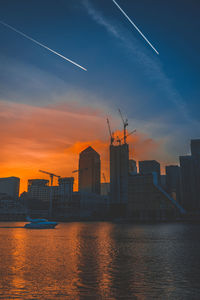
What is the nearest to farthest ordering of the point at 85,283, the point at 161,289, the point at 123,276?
the point at 161,289, the point at 85,283, the point at 123,276

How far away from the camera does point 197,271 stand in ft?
123

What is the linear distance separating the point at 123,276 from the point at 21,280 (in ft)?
43.0

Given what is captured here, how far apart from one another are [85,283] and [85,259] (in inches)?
756

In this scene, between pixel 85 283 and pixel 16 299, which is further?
pixel 85 283

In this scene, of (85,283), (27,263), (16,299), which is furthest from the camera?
(27,263)

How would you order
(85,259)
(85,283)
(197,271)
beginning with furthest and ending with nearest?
(85,259) → (197,271) → (85,283)

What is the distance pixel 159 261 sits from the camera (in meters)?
45.8

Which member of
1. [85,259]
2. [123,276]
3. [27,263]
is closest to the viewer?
[123,276]

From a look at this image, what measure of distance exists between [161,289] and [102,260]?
2076cm

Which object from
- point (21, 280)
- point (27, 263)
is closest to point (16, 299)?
point (21, 280)

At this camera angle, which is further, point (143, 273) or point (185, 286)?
point (143, 273)

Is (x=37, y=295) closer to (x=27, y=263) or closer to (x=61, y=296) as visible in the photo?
(x=61, y=296)

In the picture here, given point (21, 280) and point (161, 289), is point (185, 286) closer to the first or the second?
point (161, 289)

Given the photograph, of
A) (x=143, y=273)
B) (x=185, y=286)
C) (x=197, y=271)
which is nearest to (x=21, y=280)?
(x=143, y=273)
